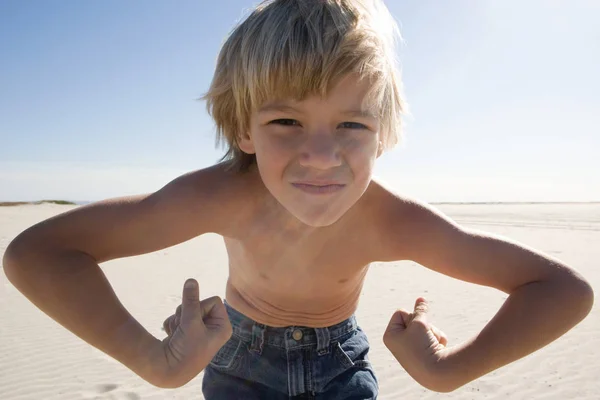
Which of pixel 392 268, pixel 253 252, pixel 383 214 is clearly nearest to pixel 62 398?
pixel 253 252

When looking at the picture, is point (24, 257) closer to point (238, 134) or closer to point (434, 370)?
point (238, 134)

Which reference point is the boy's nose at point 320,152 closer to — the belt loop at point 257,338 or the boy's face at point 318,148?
the boy's face at point 318,148

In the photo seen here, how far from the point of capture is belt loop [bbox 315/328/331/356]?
213cm

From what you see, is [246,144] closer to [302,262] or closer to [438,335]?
[302,262]

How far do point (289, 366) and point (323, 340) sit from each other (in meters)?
0.21

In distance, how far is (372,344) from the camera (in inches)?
213

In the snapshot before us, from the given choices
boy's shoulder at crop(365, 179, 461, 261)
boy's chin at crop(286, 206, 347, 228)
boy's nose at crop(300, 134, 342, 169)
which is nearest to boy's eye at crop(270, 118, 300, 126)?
boy's nose at crop(300, 134, 342, 169)

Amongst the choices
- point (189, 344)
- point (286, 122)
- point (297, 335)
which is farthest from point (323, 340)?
point (286, 122)

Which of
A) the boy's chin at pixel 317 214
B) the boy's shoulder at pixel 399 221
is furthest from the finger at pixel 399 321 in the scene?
the boy's chin at pixel 317 214

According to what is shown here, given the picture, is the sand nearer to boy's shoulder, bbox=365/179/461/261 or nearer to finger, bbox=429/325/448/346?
boy's shoulder, bbox=365/179/461/261

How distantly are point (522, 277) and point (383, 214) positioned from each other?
0.65m

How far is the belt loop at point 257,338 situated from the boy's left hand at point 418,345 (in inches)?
30.0

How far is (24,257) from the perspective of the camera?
4.52ft

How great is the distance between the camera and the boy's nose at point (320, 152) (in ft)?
5.22
